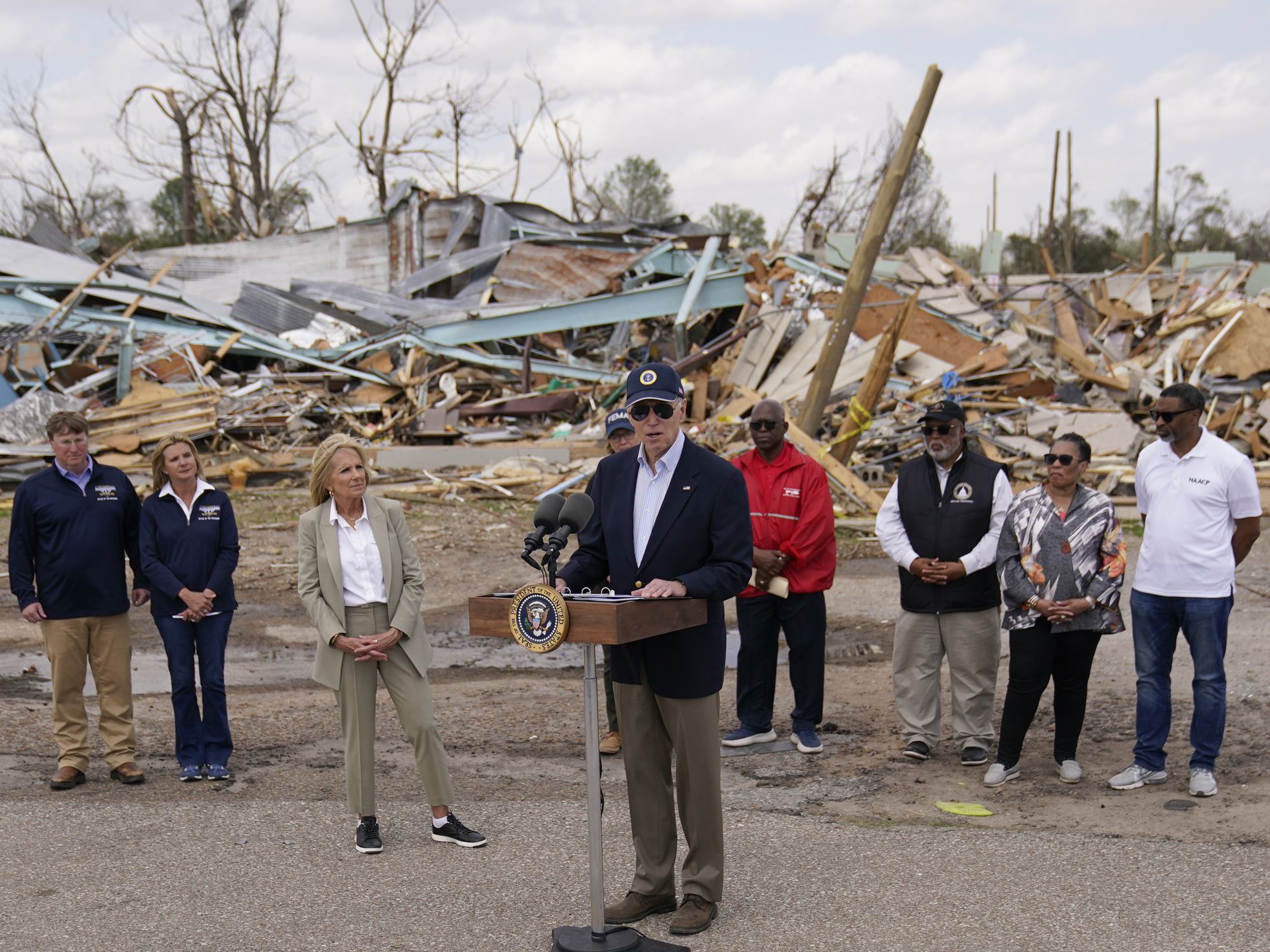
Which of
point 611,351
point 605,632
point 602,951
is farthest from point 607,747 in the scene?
point 611,351

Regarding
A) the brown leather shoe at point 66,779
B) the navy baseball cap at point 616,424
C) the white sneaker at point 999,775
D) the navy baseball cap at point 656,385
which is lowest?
the white sneaker at point 999,775

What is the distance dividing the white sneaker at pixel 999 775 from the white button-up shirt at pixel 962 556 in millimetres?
1037

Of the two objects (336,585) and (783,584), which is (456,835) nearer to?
(336,585)

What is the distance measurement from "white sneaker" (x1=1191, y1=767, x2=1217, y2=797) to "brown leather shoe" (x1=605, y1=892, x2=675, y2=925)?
292 cm

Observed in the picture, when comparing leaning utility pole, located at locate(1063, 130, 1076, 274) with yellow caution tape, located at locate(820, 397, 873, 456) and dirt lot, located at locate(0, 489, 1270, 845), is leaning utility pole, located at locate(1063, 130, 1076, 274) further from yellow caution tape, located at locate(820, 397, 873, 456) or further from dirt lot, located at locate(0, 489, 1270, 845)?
dirt lot, located at locate(0, 489, 1270, 845)

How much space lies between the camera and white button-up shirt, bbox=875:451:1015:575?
6.50 m

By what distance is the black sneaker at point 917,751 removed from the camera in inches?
263

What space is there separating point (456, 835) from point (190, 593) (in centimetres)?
204

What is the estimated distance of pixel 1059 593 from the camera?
242 inches

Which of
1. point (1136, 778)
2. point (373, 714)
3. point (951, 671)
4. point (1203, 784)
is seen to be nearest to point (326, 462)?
point (373, 714)

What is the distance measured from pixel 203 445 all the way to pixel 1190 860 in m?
15.9

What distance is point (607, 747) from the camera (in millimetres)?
7016

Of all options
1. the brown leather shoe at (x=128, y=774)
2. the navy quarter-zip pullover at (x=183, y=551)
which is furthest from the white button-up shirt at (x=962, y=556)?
the brown leather shoe at (x=128, y=774)

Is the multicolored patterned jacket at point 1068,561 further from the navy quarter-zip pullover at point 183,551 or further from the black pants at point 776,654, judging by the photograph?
the navy quarter-zip pullover at point 183,551
